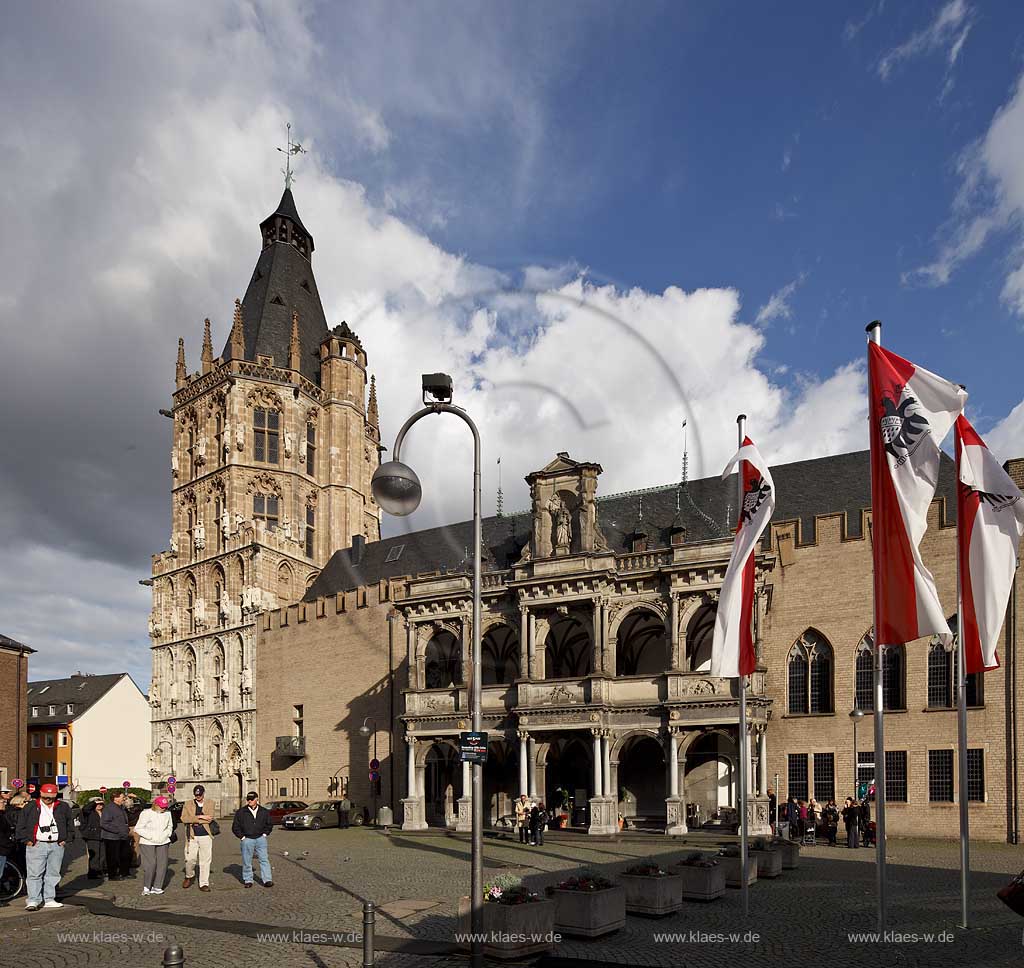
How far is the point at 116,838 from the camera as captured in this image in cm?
1992

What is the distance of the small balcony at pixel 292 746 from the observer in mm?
50188

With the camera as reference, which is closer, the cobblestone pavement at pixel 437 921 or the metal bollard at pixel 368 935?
the metal bollard at pixel 368 935

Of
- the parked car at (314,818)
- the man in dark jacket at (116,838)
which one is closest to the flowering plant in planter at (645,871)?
the man in dark jacket at (116,838)

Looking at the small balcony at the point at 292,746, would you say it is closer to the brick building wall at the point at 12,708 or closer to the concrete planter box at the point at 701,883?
the brick building wall at the point at 12,708

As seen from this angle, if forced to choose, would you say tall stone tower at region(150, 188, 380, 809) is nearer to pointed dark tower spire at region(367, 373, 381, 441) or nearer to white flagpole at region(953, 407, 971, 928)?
pointed dark tower spire at region(367, 373, 381, 441)

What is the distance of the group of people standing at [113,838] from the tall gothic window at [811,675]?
2172 cm

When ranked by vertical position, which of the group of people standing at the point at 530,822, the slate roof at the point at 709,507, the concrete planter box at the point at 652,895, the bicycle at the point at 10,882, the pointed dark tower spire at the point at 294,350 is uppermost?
the pointed dark tower spire at the point at 294,350

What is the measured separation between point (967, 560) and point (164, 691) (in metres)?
57.7

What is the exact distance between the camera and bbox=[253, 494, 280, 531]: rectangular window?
2415 inches

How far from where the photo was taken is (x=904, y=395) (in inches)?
528

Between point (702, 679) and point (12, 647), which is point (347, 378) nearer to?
point (12, 647)

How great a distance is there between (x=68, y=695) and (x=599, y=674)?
6770 centimetres

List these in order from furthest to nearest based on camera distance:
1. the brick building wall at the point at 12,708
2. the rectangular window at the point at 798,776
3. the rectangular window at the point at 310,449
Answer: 1. the rectangular window at the point at 310,449
2. the brick building wall at the point at 12,708
3. the rectangular window at the point at 798,776

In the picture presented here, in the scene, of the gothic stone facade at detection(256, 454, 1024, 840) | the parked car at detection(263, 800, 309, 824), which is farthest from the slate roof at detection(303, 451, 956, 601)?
the parked car at detection(263, 800, 309, 824)
